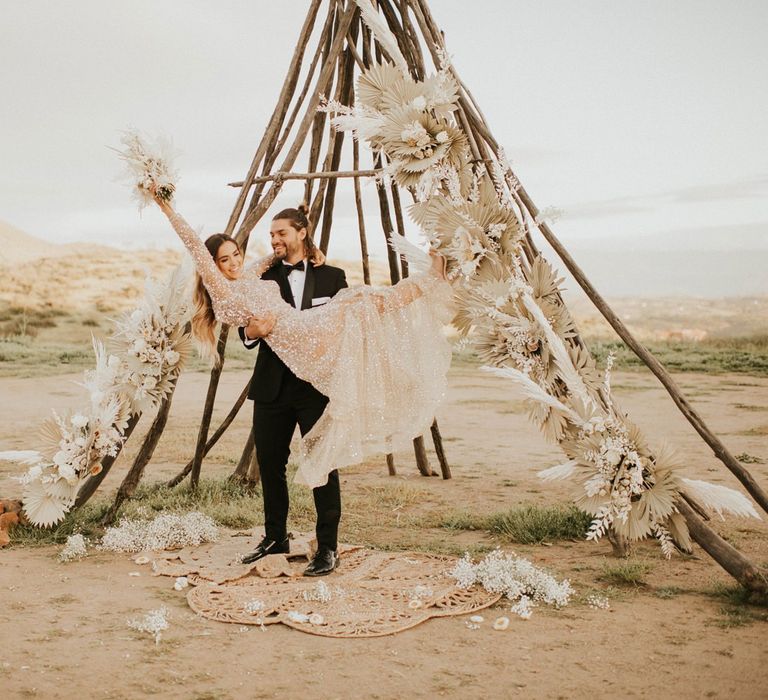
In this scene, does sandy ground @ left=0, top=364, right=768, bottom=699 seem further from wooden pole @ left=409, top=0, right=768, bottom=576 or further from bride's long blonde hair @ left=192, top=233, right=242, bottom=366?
bride's long blonde hair @ left=192, top=233, right=242, bottom=366

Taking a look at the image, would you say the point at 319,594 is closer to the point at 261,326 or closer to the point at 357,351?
the point at 357,351

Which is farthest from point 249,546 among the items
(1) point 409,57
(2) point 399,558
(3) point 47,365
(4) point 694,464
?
(3) point 47,365

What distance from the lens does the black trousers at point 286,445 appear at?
3.57 m

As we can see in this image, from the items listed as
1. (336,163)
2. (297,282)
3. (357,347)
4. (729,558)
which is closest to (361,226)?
(336,163)

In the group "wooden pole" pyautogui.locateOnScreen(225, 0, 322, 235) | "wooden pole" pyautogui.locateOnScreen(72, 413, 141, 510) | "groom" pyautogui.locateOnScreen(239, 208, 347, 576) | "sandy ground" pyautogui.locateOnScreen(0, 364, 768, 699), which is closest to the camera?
"sandy ground" pyautogui.locateOnScreen(0, 364, 768, 699)

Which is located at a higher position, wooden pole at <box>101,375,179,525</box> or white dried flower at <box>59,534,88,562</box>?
wooden pole at <box>101,375,179,525</box>

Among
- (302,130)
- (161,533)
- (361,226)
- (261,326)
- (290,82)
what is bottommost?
(161,533)

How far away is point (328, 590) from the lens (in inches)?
128

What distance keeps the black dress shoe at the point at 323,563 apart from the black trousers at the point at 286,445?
0.03 meters

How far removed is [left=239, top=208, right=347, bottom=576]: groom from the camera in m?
3.56

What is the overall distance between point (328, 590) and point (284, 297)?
1315 mm

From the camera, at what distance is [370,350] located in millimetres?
3572

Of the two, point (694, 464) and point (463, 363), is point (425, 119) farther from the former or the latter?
point (463, 363)

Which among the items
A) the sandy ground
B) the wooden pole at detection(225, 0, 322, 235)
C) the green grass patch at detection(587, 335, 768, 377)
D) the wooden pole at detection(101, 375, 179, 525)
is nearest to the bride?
the sandy ground
